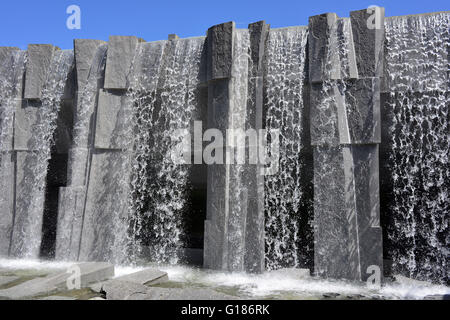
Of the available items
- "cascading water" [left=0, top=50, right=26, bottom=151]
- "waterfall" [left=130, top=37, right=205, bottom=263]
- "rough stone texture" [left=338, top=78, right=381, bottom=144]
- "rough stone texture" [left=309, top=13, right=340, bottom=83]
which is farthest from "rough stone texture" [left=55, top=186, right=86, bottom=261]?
"rough stone texture" [left=338, top=78, right=381, bottom=144]

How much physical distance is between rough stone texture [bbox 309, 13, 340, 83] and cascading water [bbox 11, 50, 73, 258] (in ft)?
15.2

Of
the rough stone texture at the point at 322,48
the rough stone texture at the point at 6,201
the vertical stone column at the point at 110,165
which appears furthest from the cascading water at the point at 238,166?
the rough stone texture at the point at 6,201

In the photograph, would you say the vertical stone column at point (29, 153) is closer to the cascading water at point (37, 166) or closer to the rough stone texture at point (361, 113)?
the cascading water at point (37, 166)

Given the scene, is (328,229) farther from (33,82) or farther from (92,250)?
(33,82)

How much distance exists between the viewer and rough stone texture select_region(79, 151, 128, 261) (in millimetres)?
6910

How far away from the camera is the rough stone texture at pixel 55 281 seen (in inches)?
187

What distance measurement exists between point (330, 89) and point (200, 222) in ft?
14.7

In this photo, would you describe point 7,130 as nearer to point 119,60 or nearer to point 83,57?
point 83,57

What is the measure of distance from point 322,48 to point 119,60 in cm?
363

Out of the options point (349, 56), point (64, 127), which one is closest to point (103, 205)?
point (64, 127)

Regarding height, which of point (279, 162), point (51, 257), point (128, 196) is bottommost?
point (51, 257)

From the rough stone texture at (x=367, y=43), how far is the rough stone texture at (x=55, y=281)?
4703 mm
